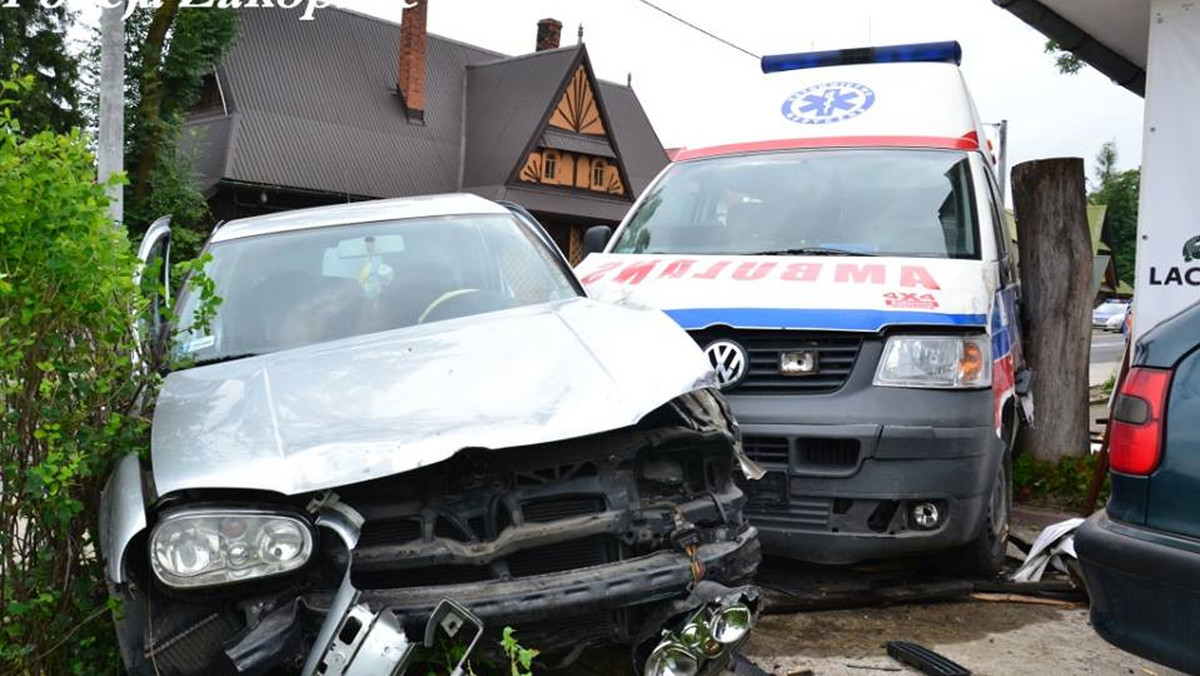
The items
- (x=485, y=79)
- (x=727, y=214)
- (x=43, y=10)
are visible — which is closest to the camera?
(x=727, y=214)

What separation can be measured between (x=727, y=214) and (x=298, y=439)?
3.45 m

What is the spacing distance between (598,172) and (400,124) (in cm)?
632

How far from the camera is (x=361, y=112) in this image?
28.7 m

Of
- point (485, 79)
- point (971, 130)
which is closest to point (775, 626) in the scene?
point (971, 130)

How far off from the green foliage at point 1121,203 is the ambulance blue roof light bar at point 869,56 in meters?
67.1

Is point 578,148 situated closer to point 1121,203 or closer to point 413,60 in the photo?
point 413,60

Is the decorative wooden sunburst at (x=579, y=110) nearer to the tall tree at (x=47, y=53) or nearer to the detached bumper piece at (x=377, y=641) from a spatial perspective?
the tall tree at (x=47, y=53)

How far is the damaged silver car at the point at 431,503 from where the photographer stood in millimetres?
2611

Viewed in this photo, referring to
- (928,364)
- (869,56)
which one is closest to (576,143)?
(869,56)

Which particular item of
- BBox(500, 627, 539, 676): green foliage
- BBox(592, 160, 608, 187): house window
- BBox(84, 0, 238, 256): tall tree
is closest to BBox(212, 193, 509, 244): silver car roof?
BBox(500, 627, 539, 676): green foliage

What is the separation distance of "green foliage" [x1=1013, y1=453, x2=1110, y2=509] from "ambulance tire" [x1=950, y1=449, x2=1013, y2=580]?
2050 mm

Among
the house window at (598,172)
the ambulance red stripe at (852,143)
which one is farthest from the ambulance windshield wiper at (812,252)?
the house window at (598,172)

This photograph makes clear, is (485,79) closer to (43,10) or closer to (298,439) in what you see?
A: (43,10)

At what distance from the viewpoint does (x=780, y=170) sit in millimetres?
5898
